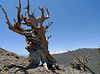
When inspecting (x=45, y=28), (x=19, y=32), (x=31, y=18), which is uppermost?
(x=31, y=18)

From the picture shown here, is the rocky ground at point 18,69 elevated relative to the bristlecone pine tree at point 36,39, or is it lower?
lower

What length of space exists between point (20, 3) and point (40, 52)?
118 inches

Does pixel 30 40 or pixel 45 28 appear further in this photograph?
pixel 45 28

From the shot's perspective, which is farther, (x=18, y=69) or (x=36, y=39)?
(x=36, y=39)

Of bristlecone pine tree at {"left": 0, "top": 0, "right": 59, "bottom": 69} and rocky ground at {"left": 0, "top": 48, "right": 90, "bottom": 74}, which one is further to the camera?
bristlecone pine tree at {"left": 0, "top": 0, "right": 59, "bottom": 69}

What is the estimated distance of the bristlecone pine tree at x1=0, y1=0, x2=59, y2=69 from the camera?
5.15 metres

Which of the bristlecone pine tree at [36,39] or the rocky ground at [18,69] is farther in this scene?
the bristlecone pine tree at [36,39]

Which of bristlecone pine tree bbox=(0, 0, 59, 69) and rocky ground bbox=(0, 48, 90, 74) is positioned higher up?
bristlecone pine tree bbox=(0, 0, 59, 69)

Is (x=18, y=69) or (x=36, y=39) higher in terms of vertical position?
(x=36, y=39)

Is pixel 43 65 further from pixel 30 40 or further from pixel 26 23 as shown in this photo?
pixel 26 23

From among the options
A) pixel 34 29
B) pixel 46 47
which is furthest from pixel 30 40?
pixel 46 47

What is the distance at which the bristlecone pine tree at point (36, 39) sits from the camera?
5148mm

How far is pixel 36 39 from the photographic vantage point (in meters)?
5.50

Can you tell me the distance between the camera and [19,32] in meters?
5.27
